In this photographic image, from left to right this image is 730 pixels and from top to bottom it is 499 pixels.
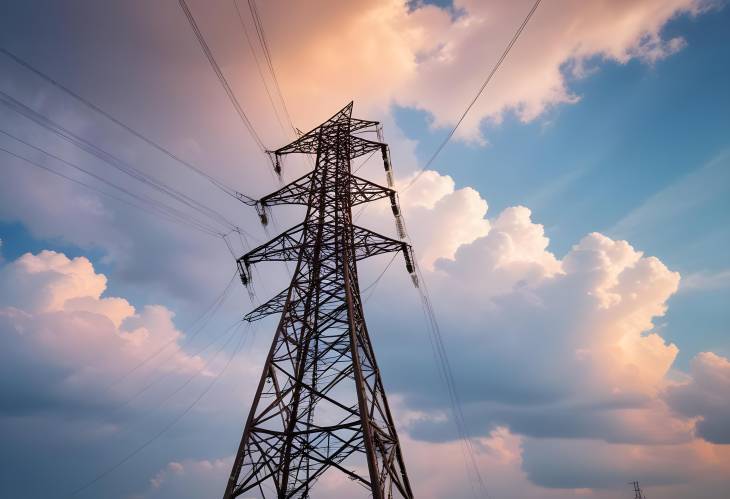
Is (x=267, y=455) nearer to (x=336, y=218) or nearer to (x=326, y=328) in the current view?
(x=326, y=328)

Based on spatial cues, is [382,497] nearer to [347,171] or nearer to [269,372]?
[269,372]

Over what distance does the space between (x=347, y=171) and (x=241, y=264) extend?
6.37 metres

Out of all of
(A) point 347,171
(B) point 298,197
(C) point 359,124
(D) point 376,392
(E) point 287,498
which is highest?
(C) point 359,124

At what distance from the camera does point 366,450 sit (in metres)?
11.6

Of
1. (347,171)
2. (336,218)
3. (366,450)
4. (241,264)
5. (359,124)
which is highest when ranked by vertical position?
(359,124)

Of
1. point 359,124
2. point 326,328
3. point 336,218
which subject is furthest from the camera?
point 359,124

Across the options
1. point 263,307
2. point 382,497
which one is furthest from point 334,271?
point 382,497

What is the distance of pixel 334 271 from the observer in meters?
16.8

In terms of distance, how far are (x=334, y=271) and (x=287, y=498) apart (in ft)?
25.5

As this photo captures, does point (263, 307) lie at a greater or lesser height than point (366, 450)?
greater

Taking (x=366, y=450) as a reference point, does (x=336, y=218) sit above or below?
above

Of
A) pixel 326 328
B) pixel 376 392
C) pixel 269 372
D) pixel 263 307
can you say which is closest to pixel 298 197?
pixel 263 307

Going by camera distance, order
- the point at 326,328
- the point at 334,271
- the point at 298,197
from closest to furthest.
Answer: the point at 326,328 < the point at 334,271 < the point at 298,197

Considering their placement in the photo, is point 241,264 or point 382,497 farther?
point 241,264
